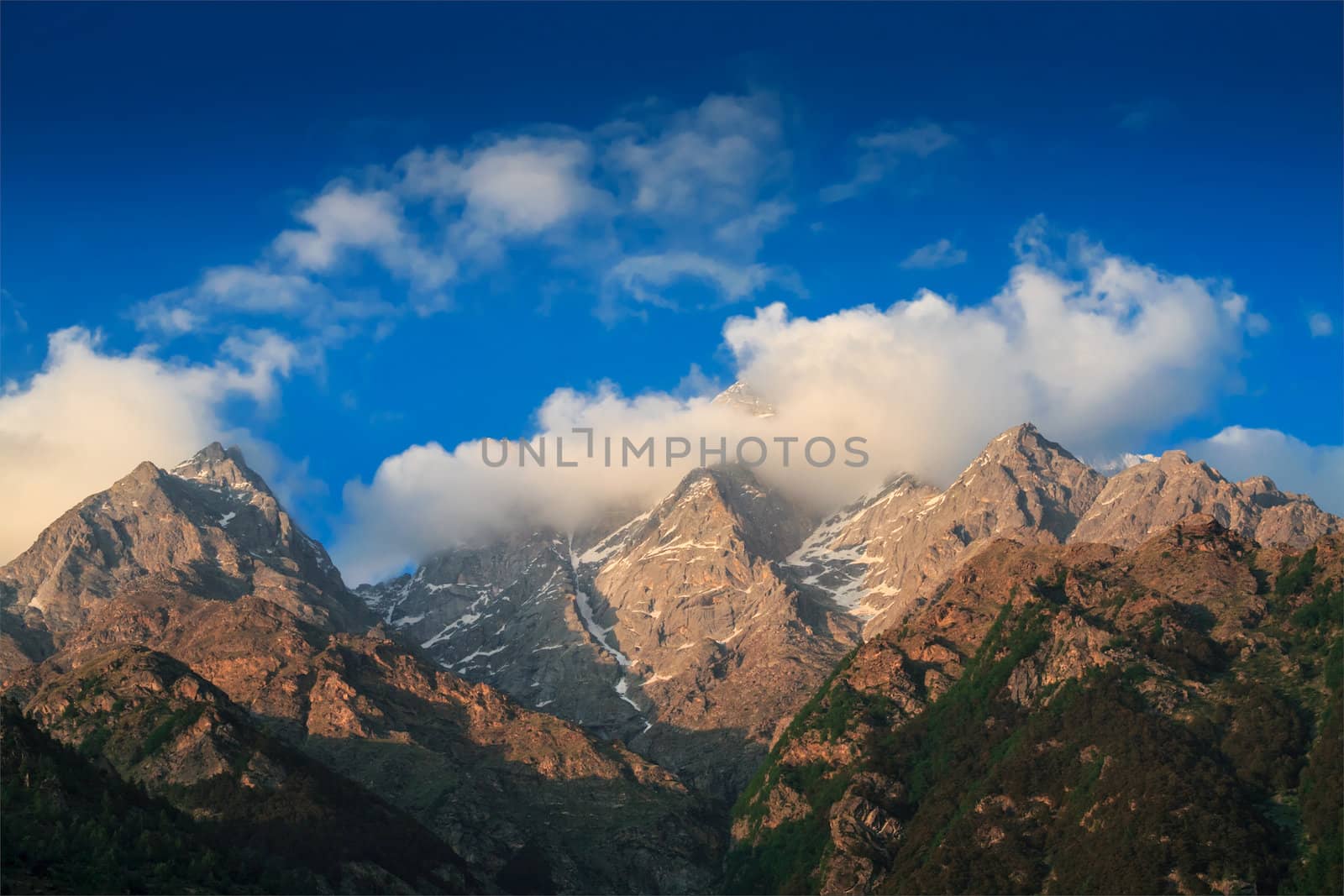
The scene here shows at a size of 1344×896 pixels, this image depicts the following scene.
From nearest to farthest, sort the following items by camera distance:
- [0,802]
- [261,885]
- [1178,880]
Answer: [0,802] → [261,885] → [1178,880]

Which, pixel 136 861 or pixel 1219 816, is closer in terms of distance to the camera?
pixel 136 861

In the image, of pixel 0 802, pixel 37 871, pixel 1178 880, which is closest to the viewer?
pixel 37 871

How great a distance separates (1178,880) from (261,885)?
131 meters

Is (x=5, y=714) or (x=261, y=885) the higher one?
(x=5, y=714)

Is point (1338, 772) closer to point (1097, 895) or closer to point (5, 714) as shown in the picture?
point (1097, 895)

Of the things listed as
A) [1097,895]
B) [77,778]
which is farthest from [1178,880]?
[77,778]

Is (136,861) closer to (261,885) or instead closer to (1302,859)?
(261,885)

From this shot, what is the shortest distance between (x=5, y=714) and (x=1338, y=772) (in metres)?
196

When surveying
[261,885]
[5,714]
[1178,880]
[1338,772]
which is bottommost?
[261,885]

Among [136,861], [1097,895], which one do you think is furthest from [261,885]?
[1097,895]

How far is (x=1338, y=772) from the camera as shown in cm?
19562

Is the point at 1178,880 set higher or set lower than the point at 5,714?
higher

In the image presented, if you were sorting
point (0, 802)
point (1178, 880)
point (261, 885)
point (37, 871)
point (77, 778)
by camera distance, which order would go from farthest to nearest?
point (1178, 880) → point (77, 778) → point (261, 885) → point (0, 802) → point (37, 871)

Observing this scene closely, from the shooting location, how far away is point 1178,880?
19425 centimetres
